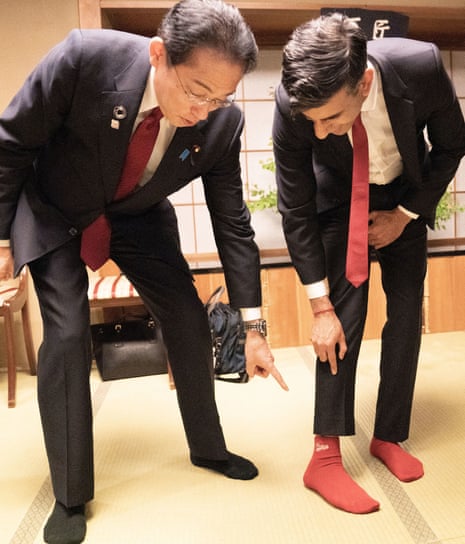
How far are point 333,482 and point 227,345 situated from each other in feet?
4.09

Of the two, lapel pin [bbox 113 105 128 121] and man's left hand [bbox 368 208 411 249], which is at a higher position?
lapel pin [bbox 113 105 128 121]

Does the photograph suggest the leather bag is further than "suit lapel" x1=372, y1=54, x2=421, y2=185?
Yes

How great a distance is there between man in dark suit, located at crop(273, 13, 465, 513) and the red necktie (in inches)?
0.4

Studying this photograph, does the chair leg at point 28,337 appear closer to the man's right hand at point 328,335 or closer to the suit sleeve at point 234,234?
the suit sleeve at point 234,234

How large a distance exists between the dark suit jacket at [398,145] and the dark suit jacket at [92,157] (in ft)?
0.40

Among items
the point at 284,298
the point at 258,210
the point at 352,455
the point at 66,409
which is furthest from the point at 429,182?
the point at 258,210

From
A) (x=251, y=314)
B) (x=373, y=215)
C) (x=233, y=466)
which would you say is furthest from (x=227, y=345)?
(x=373, y=215)

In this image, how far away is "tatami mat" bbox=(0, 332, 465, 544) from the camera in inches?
49.7

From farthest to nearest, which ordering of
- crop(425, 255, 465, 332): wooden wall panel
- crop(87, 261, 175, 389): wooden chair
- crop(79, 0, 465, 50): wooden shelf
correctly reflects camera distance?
1. crop(425, 255, 465, 332): wooden wall panel
2. crop(79, 0, 465, 50): wooden shelf
3. crop(87, 261, 175, 389): wooden chair

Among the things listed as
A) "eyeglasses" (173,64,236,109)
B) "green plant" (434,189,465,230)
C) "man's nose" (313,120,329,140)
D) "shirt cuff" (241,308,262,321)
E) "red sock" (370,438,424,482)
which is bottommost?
"red sock" (370,438,424,482)

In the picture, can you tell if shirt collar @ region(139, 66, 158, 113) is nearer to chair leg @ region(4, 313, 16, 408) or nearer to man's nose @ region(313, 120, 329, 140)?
man's nose @ region(313, 120, 329, 140)

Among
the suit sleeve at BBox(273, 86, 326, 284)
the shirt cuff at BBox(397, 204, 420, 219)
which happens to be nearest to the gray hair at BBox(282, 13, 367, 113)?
the suit sleeve at BBox(273, 86, 326, 284)

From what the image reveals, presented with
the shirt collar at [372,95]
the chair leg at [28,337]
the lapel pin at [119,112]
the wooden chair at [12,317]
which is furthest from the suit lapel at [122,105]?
the chair leg at [28,337]

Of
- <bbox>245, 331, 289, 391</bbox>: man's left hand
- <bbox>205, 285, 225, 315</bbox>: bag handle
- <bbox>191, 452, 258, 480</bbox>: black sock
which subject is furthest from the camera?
<bbox>205, 285, 225, 315</bbox>: bag handle
